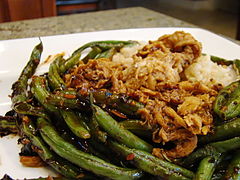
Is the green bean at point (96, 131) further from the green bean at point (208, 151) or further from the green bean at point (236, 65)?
the green bean at point (236, 65)

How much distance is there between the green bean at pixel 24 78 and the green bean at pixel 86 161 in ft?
1.53

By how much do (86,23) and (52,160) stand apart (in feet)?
8.99

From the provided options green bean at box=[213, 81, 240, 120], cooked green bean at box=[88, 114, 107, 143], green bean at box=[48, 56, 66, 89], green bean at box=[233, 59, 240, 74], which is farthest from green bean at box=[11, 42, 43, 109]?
green bean at box=[233, 59, 240, 74]

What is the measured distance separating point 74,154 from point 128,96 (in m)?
0.46

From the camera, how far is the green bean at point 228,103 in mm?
1726

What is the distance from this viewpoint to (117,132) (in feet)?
5.59

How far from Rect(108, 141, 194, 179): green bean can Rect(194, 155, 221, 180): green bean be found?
0.05m

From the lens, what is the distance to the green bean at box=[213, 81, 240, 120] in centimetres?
173

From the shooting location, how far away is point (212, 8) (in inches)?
420

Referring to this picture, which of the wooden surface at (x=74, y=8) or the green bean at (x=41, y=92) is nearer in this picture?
the green bean at (x=41, y=92)

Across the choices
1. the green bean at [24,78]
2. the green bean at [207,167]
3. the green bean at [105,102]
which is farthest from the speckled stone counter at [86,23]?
the green bean at [207,167]

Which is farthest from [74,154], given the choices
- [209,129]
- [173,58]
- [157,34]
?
[157,34]

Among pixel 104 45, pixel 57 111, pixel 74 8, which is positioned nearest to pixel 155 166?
pixel 57 111

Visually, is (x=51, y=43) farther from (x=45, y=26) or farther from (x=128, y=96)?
(x=128, y=96)
